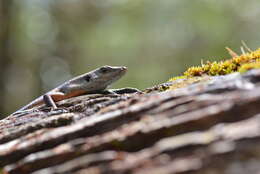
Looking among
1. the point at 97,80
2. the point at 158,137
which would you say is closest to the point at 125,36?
the point at 97,80

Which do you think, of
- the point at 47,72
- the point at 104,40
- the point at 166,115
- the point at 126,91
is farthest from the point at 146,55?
the point at 166,115

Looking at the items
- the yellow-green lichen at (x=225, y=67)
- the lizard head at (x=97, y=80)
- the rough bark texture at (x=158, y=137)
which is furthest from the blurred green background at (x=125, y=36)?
the rough bark texture at (x=158, y=137)

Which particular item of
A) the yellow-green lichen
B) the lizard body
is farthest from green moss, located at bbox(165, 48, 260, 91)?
the lizard body

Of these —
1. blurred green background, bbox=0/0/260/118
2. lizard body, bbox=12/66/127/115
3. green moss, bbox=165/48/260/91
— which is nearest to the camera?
green moss, bbox=165/48/260/91

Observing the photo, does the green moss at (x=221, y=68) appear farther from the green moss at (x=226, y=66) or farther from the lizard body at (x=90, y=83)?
the lizard body at (x=90, y=83)

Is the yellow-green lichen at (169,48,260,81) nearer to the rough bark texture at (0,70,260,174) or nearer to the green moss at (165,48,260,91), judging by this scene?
the green moss at (165,48,260,91)

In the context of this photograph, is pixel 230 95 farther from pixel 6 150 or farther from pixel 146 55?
pixel 146 55
